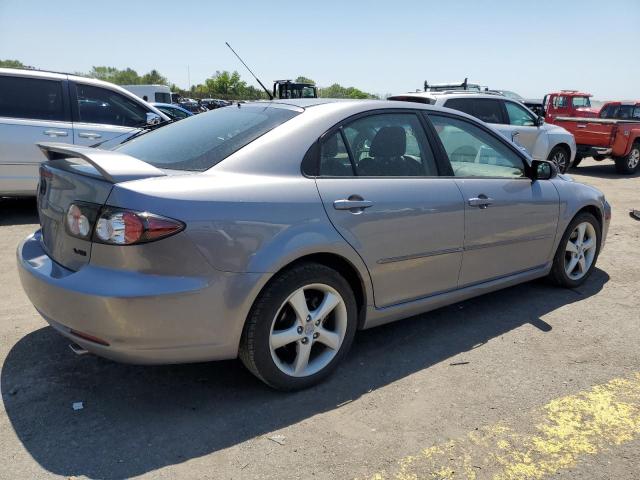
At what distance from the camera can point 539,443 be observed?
2.64 metres

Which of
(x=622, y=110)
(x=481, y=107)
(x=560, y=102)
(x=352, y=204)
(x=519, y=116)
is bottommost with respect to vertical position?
(x=352, y=204)

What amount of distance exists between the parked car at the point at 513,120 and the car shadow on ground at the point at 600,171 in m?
2.15

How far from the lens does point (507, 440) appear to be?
2.64 m

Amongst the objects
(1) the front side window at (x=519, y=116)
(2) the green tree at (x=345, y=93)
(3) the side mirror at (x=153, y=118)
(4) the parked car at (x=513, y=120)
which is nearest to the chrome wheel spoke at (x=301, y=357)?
(3) the side mirror at (x=153, y=118)

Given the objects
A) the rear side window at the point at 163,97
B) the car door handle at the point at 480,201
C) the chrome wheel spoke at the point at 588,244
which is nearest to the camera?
the car door handle at the point at 480,201

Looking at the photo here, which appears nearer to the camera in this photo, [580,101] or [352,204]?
[352,204]

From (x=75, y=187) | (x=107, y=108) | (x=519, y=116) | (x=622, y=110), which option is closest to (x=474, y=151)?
(x=75, y=187)

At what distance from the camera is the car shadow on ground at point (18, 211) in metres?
6.53

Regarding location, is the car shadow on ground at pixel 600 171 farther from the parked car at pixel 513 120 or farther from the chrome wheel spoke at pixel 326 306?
the chrome wheel spoke at pixel 326 306

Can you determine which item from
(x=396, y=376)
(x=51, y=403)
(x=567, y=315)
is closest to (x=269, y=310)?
(x=396, y=376)

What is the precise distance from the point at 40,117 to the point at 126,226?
16.5 feet

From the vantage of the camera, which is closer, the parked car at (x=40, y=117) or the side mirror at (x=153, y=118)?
the parked car at (x=40, y=117)

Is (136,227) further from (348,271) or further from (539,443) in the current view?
(539,443)

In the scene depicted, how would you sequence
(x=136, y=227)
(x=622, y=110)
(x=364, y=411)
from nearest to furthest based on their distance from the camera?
1. (x=136, y=227)
2. (x=364, y=411)
3. (x=622, y=110)
